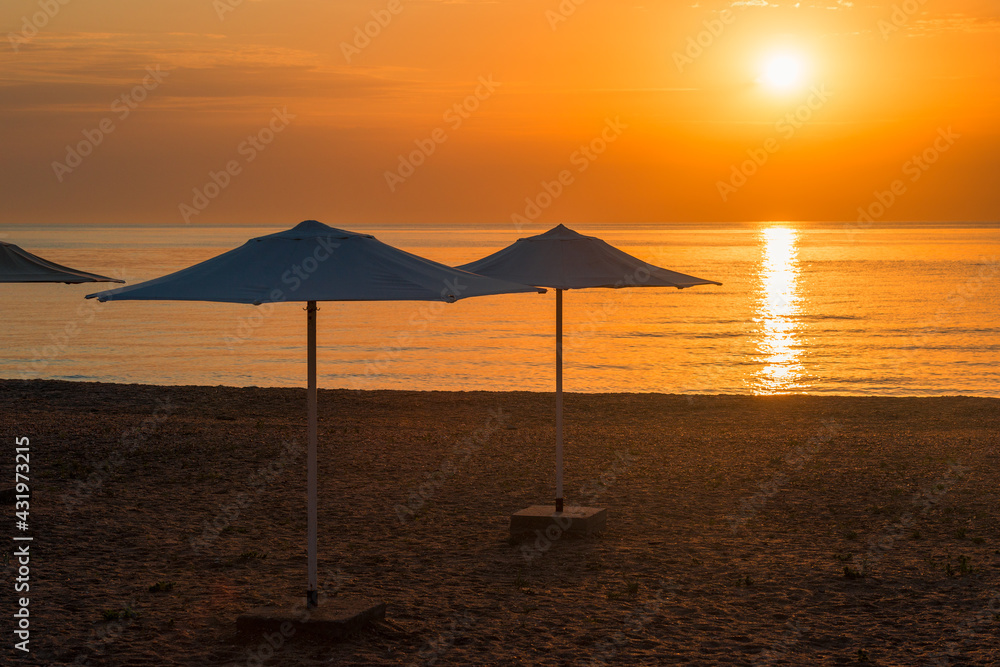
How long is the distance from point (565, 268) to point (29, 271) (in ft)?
17.9

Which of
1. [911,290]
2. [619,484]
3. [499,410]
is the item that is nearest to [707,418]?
[499,410]

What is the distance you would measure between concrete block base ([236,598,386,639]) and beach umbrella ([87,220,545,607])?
1001 millimetres

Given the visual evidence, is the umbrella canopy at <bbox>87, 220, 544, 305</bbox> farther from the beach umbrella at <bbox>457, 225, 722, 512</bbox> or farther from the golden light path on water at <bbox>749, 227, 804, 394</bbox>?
the golden light path on water at <bbox>749, 227, 804, 394</bbox>

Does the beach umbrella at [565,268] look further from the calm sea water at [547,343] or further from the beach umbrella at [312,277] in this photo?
the calm sea water at [547,343]

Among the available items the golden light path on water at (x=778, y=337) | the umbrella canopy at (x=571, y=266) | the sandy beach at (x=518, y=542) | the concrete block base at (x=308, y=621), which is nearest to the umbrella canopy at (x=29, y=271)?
the sandy beach at (x=518, y=542)

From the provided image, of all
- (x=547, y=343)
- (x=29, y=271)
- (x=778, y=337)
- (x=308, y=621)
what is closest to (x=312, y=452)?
(x=308, y=621)

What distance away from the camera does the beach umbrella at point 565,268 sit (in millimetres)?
8906

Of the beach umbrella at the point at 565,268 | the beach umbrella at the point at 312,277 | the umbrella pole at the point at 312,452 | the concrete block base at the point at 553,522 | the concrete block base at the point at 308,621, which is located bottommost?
the concrete block base at the point at 308,621

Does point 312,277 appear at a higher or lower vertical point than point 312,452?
higher

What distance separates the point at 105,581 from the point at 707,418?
38.7 ft

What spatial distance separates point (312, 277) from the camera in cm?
577

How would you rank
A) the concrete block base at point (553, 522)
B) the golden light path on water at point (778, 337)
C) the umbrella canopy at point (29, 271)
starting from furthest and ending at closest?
the golden light path on water at point (778, 337) < the umbrella canopy at point (29, 271) < the concrete block base at point (553, 522)

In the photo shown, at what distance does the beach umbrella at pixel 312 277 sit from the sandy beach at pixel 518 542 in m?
1.74

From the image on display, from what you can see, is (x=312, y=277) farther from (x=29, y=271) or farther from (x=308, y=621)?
(x=29, y=271)
